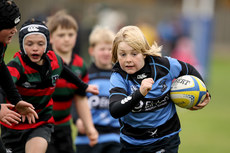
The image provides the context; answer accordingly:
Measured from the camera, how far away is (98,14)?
942 inches

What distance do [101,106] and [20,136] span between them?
179 centimetres

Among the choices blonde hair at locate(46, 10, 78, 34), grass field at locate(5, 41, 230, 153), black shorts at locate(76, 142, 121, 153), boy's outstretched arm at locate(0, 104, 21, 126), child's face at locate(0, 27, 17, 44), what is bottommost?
grass field at locate(5, 41, 230, 153)

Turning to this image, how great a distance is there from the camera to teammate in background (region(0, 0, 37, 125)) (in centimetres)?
432

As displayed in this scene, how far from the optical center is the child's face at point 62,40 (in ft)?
20.4

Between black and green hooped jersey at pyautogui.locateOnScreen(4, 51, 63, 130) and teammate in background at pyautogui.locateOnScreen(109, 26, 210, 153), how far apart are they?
0.79 meters

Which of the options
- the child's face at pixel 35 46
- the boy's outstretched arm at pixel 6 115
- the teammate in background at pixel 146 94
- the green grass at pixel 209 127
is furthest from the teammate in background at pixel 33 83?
the green grass at pixel 209 127

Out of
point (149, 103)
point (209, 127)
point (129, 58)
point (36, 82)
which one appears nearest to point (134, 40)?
point (129, 58)

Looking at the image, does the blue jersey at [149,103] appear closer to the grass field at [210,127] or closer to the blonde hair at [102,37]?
the blonde hair at [102,37]

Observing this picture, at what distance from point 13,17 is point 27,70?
0.72 meters

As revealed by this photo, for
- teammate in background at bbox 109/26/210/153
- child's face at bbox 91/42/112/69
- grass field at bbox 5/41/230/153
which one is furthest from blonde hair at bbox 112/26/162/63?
grass field at bbox 5/41/230/153

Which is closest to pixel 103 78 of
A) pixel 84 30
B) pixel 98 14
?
pixel 84 30

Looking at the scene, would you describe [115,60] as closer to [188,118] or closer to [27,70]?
[27,70]

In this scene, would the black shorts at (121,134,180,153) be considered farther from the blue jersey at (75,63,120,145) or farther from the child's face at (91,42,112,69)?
the child's face at (91,42,112,69)

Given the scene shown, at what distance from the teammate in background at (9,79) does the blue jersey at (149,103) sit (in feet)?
3.17
